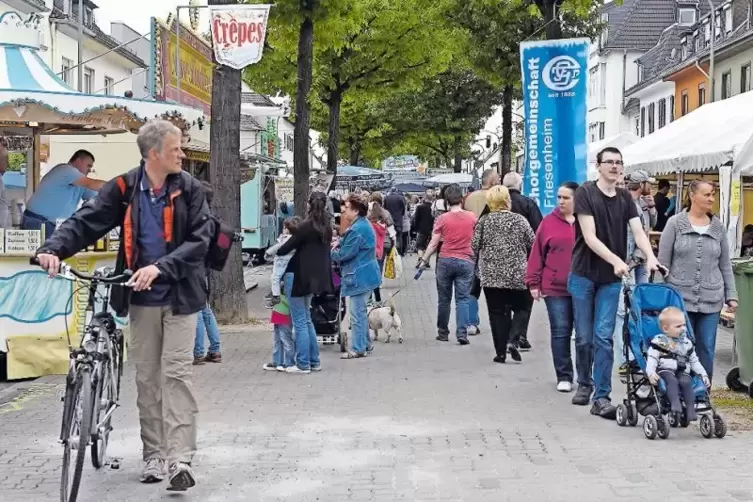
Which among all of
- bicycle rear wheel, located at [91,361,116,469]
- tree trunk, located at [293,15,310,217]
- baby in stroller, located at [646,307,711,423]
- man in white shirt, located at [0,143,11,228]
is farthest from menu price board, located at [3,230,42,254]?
tree trunk, located at [293,15,310,217]

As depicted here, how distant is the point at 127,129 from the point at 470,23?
1796cm

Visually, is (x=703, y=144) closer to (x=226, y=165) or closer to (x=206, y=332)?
(x=226, y=165)

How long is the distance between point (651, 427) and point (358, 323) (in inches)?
187

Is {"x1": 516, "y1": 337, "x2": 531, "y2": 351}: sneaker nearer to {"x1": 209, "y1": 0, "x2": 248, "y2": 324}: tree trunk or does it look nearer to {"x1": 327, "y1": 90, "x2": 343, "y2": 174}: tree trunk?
{"x1": 209, "y1": 0, "x2": 248, "y2": 324}: tree trunk

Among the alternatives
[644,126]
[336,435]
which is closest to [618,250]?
[336,435]

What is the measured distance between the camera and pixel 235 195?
46.8ft

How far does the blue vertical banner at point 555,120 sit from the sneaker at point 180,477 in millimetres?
9034

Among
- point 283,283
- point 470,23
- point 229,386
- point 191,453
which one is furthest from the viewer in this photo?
point 470,23

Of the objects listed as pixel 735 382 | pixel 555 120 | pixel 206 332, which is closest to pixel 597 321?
pixel 735 382

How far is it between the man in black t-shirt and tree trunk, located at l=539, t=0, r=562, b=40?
26.3ft

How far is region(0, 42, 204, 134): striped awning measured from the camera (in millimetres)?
10406

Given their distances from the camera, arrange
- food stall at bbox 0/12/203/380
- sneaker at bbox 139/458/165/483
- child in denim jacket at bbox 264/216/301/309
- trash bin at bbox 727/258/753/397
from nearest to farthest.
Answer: sneaker at bbox 139/458/165/483
trash bin at bbox 727/258/753/397
food stall at bbox 0/12/203/380
child in denim jacket at bbox 264/216/301/309

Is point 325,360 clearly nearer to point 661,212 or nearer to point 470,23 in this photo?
point 661,212

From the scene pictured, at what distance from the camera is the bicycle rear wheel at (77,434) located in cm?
569
